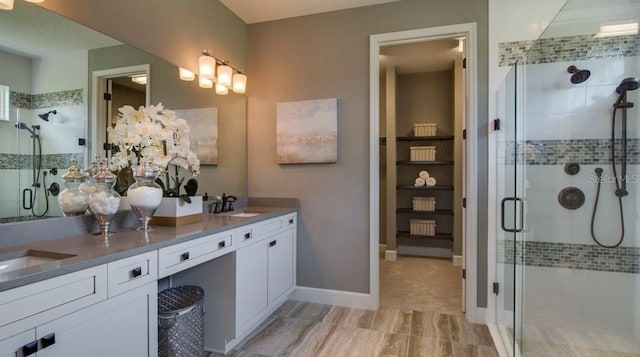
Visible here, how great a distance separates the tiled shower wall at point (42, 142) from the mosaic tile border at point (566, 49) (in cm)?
297

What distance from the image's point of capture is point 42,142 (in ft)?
5.10

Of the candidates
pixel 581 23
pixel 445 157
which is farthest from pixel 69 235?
pixel 445 157

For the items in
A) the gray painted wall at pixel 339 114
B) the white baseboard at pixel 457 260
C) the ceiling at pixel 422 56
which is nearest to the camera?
the gray painted wall at pixel 339 114

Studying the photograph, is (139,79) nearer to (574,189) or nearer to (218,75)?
(218,75)

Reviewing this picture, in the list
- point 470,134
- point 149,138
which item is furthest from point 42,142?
point 470,134

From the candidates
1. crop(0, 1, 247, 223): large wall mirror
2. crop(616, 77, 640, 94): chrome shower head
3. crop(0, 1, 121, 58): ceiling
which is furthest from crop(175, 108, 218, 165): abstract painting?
crop(616, 77, 640, 94): chrome shower head

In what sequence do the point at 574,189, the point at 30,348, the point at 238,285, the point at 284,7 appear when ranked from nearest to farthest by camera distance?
the point at 30,348 → the point at 238,285 → the point at 574,189 → the point at 284,7

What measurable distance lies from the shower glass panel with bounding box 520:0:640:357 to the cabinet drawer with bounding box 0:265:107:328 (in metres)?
2.40

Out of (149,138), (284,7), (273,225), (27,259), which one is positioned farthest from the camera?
(284,7)

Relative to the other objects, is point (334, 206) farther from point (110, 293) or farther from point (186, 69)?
point (110, 293)

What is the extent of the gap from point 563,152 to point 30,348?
3015 millimetres

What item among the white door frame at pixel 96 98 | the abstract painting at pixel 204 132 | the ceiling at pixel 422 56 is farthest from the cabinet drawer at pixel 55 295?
the ceiling at pixel 422 56

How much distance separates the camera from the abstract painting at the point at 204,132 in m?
2.59

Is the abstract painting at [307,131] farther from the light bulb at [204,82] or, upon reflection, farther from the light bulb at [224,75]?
the light bulb at [204,82]
